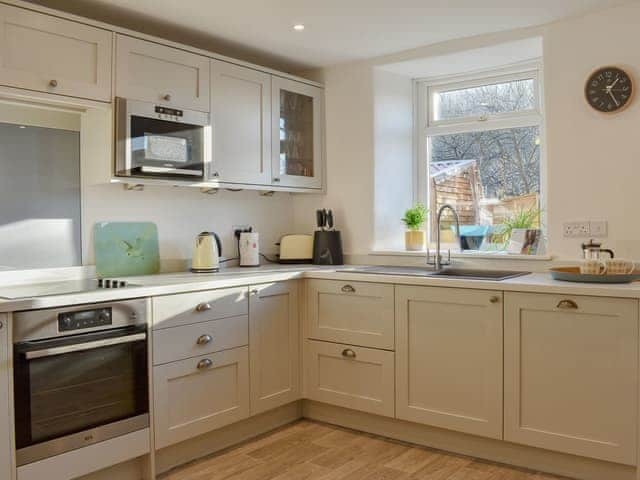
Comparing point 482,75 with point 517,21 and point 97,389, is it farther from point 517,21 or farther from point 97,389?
point 97,389

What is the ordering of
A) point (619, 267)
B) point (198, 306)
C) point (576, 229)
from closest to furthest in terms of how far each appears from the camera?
point (619, 267) → point (198, 306) → point (576, 229)

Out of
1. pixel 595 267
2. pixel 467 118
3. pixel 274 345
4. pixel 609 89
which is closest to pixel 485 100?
pixel 467 118

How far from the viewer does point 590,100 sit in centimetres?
294

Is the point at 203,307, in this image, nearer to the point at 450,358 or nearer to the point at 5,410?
the point at 5,410

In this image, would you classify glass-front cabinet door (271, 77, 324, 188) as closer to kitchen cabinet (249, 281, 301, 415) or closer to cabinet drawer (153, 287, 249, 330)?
kitchen cabinet (249, 281, 301, 415)

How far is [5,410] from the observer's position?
206cm

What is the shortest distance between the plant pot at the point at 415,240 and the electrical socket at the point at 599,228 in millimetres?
1055

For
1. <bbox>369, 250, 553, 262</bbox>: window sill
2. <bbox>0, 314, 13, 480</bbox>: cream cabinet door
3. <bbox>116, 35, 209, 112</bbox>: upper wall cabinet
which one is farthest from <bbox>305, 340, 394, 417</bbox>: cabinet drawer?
<bbox>0, 314, 13, 480</bbox>: cream cabinet door

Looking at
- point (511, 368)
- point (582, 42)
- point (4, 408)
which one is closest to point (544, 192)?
point (582, 42)

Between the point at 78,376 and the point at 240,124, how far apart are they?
167cm

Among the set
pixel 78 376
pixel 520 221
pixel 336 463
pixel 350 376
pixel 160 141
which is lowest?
pixel 336 463

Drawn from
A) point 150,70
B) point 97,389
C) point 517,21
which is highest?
point 517,21

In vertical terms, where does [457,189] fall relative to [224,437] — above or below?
above

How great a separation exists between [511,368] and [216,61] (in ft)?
7.15
